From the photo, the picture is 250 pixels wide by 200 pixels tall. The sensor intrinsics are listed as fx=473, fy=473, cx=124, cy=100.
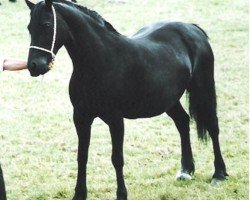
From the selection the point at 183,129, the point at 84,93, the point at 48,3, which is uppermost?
the point at 48,3

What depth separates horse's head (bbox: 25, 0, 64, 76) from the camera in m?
3.92

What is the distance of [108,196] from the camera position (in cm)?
498

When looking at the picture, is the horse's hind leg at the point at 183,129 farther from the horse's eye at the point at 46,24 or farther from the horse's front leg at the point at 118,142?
the horse's eye at the point at 46,24

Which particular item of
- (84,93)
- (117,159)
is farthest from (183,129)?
(84,93)

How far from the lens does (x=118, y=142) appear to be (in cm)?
455

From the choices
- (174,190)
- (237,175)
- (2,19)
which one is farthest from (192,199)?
(2,19)

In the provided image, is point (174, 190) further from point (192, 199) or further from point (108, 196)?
point (108, 196)

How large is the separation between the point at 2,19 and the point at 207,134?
40.4 feet

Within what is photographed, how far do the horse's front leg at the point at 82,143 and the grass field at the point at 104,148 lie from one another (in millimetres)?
184

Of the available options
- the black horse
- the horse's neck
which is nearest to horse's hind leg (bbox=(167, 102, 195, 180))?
the black horse

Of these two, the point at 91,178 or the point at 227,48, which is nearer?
the point at 91,178

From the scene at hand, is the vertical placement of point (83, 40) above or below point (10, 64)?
above

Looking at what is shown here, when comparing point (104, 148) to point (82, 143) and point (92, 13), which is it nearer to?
point (82, 143)

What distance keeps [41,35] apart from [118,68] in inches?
32.3
